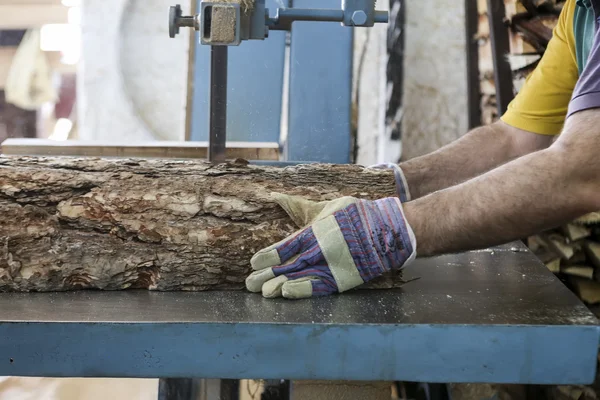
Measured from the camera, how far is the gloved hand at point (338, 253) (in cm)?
117

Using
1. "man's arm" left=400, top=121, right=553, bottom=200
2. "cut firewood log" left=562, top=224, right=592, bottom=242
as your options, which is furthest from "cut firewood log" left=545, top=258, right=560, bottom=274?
"man's arm" left=400, top=121, right=553, bottom=200

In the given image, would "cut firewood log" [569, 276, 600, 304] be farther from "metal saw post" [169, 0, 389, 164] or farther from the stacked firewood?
"metal saw post" [169, 0, 389, 164]

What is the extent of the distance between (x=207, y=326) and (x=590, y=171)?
2.47 feet

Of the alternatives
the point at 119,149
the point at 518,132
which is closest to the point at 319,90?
the point at 518,132

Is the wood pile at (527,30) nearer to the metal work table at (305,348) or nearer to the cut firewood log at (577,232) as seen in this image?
the cut firewood log at (577,232)

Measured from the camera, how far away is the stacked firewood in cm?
222

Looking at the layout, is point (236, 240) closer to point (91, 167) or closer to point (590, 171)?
point (91, 167)

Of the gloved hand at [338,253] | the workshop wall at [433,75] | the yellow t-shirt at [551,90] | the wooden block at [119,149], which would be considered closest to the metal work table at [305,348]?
the gloved hand at [338,253]

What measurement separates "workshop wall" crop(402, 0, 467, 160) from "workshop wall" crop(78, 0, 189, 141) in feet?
4.72

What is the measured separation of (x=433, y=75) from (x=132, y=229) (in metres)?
2.34

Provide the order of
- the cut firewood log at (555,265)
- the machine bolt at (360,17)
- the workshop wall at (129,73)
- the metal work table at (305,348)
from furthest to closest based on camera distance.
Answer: the workshop wall at (129,73) → the cut firewood log at (555,265) → the machine bolt at (360,17) → the metal work table at (305,348)

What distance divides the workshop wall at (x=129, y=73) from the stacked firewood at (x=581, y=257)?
2.41m

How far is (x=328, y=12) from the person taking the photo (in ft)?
4.84

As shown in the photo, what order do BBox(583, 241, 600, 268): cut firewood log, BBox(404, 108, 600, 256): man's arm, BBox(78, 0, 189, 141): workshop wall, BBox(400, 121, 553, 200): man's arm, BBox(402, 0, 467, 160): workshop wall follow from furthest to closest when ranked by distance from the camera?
BBox(78, 0, 189, 141): workshop wall < BBox(402, 0, 467, 160): workshop wall < BBox(583, 241, 600, 268): cut firewood log < BBox(400, 121, 553, 200): man's arm < BBox(404, 108, 600, 256): man's arm
